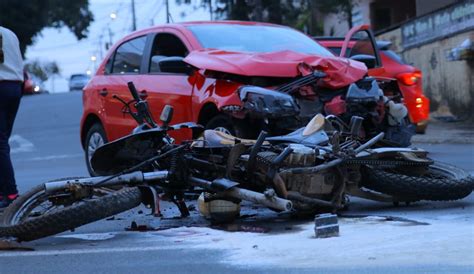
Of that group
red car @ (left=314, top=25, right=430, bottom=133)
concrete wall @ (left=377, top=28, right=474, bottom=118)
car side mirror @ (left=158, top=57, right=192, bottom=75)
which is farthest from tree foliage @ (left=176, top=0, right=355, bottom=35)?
car side mirror @ (left=158, top=57, right=192, bottom=75)

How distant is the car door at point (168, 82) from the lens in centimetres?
768

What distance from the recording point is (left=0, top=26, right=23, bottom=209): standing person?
6707mm

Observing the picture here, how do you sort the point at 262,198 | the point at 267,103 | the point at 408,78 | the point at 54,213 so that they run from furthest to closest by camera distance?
the point at 408,78 < the point at 267,103 < the point at 262,198 < the point at 54,213

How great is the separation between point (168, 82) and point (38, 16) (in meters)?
43.0

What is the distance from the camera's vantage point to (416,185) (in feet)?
20.1

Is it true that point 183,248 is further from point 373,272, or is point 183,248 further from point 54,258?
point 373,272

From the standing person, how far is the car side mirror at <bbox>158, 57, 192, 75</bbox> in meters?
1.47

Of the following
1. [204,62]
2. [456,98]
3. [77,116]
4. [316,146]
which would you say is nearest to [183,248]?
[316,146]

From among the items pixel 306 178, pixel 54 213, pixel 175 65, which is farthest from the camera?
pixel 175 65

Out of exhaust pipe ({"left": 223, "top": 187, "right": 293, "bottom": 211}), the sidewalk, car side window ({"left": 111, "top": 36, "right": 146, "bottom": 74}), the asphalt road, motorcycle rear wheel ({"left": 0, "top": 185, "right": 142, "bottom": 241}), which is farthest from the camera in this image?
the sidewalk

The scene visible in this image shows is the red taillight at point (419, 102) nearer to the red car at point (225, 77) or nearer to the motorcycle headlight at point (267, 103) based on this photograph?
the red car at point (225, 77)

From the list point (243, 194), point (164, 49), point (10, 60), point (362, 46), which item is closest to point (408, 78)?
point (362, 46)

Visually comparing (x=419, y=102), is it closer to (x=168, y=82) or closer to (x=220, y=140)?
(x=168, y=82)

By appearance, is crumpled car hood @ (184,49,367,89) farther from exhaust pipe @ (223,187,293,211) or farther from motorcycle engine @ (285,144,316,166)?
exhaust pipe @ (223,187,293,211)
